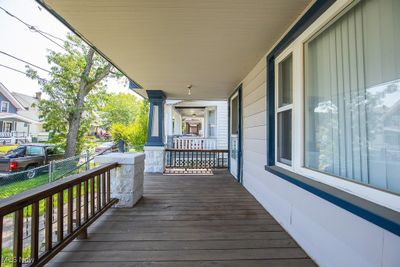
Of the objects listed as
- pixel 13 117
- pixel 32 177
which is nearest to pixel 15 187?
pixel 32 177

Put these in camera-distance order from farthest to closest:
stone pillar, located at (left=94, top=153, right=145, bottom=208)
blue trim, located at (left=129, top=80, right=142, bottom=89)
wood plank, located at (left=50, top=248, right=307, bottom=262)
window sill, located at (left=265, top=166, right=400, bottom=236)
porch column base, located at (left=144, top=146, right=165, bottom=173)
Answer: porch column base, located at (left=144, top=146, right=165, bottom=173) → blue trim, located at (left=129, top=80, right=142, bottom=89) → stone pillar, located at (left=94, top=153, right=145, bottom=208) → wood plank, located at (left=50, top=248, right=307, bottom=262) → window sill, located at (left=265, top=166, right=400, bottom=236)

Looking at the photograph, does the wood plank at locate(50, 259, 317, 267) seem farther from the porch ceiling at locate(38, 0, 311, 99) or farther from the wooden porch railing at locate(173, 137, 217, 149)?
the wooden porch railing at locate(173, 137, 217, 149)

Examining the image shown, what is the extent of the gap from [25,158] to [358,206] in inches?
366

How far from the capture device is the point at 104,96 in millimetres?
12125

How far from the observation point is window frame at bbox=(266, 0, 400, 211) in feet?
4.50

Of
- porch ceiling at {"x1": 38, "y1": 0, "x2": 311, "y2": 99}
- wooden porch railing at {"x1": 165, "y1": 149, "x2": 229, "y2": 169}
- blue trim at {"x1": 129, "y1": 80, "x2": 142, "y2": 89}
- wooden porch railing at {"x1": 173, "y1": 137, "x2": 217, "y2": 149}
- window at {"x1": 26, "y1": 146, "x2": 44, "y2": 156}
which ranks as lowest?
wooden porch railing at {"x1": 165, "y1": 149, "x2": 229, "y2": 169}

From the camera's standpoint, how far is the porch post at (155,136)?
6.25 meters

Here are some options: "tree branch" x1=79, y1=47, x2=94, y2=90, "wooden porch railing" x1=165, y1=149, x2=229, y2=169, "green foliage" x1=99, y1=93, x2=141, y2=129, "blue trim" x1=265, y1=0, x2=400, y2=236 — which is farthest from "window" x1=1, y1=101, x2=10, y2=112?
"blue trim" x1=265, y1=0, x2=400, y2=236

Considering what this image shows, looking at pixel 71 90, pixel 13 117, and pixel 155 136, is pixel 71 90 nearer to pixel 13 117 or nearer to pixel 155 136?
pixel 155 136

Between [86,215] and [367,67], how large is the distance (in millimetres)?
2882

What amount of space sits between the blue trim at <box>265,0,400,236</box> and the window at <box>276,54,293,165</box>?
12cm

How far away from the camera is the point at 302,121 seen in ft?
7.39

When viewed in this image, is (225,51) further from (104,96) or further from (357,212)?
(104,96)

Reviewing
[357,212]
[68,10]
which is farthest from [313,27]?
[68,10]
